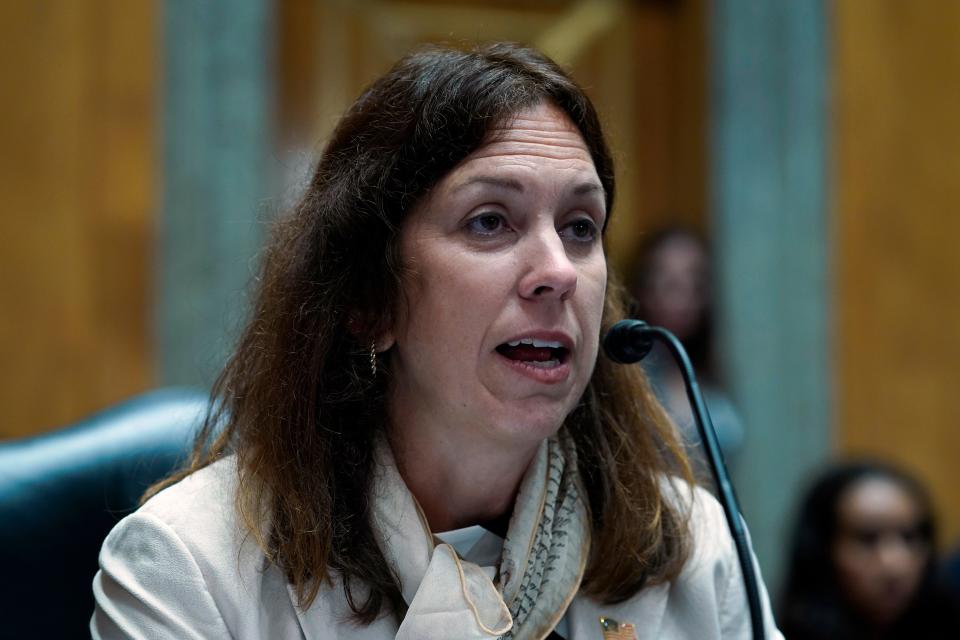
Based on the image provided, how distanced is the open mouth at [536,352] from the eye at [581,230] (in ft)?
0.52

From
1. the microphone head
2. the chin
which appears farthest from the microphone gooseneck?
the chin

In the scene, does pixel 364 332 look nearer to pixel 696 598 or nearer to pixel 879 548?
pixel 696 598

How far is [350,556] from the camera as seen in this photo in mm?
1547

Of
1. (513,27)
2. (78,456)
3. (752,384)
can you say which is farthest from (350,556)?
(513,27)

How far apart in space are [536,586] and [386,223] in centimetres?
52

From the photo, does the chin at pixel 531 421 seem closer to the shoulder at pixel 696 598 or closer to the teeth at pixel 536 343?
the teeth at pixel 536 343

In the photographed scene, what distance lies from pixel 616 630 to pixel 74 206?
102 inches

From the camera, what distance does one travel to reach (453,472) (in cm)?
165

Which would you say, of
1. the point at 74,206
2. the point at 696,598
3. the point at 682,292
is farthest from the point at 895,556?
the point at 74,206

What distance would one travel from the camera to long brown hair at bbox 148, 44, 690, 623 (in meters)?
1.55

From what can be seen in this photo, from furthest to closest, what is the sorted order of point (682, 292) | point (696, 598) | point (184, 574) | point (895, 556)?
point (682, 292) → point (895, 556) → point (696, 598) → point (184, 574)

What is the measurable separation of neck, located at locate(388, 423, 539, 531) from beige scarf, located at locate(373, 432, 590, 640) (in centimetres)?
3

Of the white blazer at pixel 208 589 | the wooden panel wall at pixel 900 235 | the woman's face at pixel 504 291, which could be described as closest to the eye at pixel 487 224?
the woman's face at pixel 504 291

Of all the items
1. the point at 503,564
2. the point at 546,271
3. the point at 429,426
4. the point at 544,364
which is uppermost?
the point at 546,271
